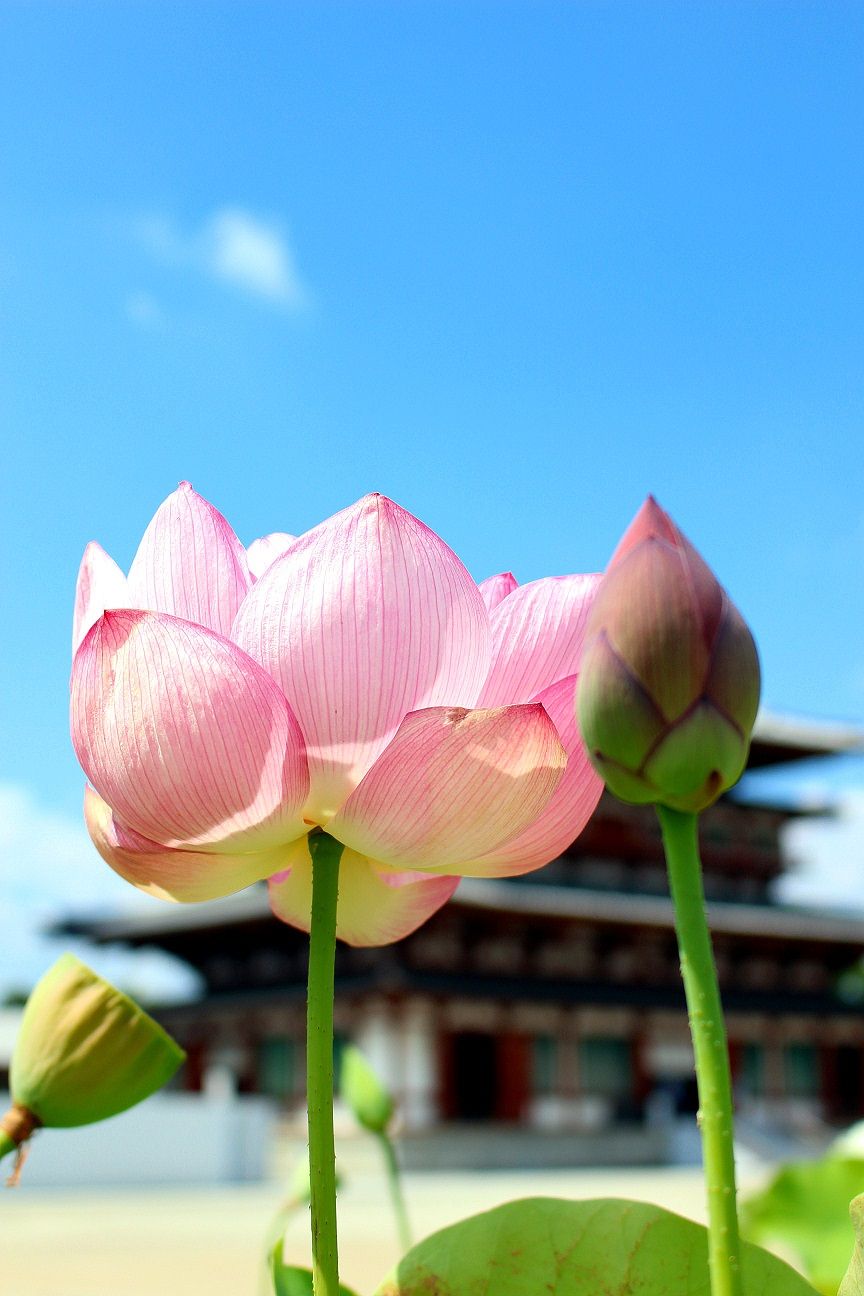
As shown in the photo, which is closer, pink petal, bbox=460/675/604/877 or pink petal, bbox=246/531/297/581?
pink petal, bbox=460/675/604/877

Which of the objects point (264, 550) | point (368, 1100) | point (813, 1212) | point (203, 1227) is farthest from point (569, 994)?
point (264, 550)

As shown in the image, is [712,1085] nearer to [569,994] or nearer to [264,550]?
[264,550]

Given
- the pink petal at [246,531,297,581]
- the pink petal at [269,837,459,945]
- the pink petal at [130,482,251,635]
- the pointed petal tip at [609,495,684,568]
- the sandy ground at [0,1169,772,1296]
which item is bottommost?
the sandy ground at [0,1169,772,1296]

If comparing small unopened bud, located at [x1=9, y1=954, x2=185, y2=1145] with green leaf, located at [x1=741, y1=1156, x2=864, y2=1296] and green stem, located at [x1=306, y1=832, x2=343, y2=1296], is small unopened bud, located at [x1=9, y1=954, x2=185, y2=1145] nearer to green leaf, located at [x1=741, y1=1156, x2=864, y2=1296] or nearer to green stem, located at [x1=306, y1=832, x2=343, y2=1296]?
green stem, located at [x1=306, y1=832, x2=343, y2=1296]

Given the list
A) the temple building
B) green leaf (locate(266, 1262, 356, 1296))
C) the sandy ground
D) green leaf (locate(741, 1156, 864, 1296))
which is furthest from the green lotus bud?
the temple building

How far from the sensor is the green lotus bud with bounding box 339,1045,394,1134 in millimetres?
916

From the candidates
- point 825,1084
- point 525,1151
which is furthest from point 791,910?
point 525,1151

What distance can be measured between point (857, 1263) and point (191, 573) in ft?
0.77

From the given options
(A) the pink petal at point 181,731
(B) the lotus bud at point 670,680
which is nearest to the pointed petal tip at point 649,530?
(B) the lotus bud at point 670,680

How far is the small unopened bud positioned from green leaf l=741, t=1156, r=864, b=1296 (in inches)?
15.3

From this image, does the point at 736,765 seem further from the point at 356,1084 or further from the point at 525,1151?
the point at 525,1151

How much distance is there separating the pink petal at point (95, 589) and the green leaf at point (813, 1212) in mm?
449

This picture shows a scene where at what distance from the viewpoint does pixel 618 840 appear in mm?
14383

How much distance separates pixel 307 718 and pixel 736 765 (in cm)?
12
